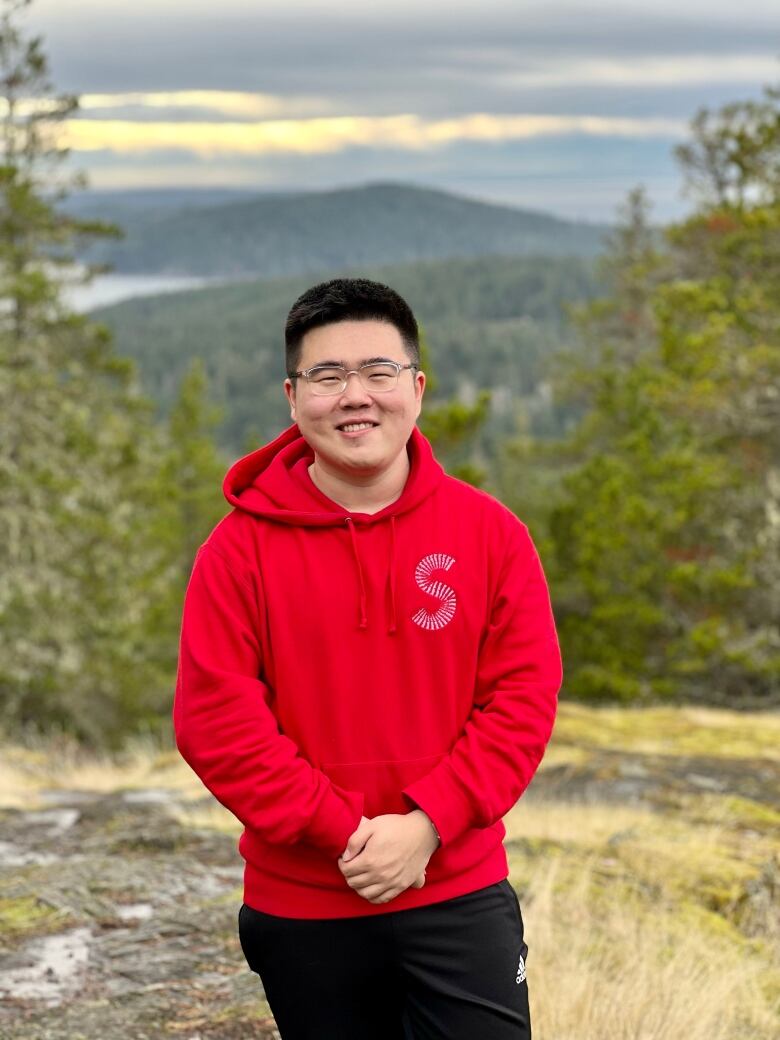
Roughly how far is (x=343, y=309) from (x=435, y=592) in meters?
0.59

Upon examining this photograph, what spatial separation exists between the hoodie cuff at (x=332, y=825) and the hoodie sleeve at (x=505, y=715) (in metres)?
0.13

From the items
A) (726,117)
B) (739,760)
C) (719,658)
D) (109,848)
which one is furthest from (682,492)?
(109,848)

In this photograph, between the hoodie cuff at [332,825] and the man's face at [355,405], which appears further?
the man's face at [355,405]

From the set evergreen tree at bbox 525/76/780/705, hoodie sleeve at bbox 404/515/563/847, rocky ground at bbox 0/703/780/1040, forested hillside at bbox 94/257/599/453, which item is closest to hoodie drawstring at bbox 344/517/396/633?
hoodie sleeve at bbox 404/515/563/847

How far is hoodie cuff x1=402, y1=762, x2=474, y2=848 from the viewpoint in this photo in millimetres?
2357

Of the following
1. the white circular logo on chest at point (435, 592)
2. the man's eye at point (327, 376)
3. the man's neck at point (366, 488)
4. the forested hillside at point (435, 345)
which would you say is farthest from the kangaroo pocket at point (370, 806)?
the forested hillside at point (435, 345)

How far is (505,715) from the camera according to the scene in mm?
2438

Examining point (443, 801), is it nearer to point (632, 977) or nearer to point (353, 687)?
point (353, 687)

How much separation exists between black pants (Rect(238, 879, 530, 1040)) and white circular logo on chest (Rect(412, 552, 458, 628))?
557mm

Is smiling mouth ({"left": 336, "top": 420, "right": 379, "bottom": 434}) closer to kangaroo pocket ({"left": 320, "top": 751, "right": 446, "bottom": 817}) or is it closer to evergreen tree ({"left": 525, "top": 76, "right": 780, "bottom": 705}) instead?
kangaroo pocket ({"left": 320, "top": 751, "right": 446, "bottom": 817})

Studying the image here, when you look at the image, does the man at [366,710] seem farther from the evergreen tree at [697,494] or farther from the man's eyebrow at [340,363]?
the evergreen tree at [697,494]

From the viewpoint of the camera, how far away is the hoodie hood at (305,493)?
8.08 ft

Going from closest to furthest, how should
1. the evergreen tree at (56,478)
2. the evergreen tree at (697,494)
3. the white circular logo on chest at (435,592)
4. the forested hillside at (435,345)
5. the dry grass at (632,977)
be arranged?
the white circular logo on chest at (435,592) < the dry grass at (632,977) < the evergreen tree at (697,494) < the evergreen tree at (56,478) < the forested hillside at (435,345)

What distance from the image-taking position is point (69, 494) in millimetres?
20359
